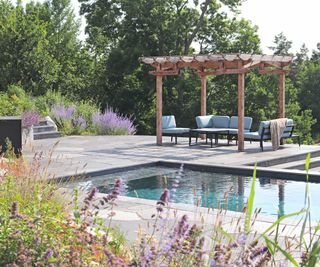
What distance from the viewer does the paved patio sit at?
32.2 feet

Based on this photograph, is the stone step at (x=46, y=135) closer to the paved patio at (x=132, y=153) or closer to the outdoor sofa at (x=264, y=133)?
the paved patio at (x=132, y=153)

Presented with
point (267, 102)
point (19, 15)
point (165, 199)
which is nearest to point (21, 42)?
point (19, 15)

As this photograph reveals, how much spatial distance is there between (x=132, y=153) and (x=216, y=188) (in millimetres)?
3563

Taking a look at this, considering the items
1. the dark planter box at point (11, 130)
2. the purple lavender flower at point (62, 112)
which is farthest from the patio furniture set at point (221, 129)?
the dark planter box at point (11, 130)

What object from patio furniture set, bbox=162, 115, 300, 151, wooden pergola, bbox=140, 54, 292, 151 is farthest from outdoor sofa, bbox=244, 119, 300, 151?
wooden pergola, bbox=140, 54, 292, 151

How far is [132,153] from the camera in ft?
38.3

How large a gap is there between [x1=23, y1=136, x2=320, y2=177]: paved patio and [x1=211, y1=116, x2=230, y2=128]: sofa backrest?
0.59 meters

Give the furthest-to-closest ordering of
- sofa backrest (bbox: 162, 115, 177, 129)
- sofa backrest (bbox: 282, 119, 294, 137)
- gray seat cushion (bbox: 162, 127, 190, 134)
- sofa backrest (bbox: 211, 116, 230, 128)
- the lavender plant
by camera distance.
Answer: the lavender plant
sofa backrest (bbox: 211, 116, 230, 128)
sofa backrest (bbox: 162, 115, 177, 129)
gray seat cushion (bbox: 162, 127, 190, 134)
sofa backrest (bbox: 282, 119, 294, 137)

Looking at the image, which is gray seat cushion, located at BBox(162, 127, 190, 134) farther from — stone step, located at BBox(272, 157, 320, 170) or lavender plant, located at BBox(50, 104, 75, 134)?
lavender plant, located at BBox(50, 104, 75, 134)

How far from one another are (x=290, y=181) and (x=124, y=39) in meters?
18.0

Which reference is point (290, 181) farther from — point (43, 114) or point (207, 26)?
point (207, 26)

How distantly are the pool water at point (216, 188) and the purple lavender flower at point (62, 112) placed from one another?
6972 millimetres

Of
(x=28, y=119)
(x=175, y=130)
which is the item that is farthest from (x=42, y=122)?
(x=175, y=130)

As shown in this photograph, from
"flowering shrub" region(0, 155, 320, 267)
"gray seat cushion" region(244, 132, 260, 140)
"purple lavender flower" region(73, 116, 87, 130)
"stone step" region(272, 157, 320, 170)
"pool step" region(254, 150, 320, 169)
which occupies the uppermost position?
"purple lavender flower" region(73, 116, 87, 130)
